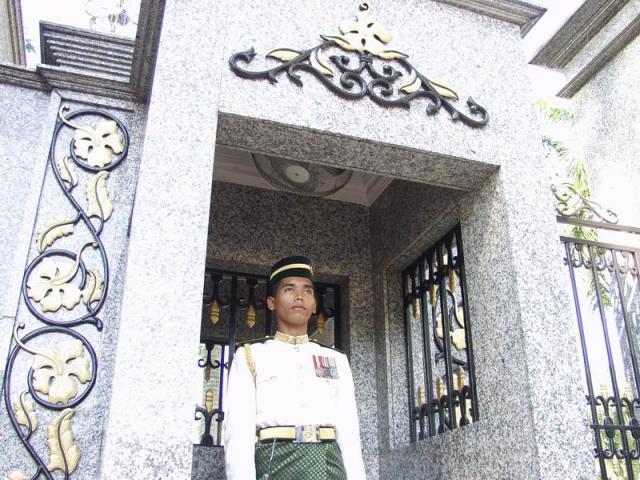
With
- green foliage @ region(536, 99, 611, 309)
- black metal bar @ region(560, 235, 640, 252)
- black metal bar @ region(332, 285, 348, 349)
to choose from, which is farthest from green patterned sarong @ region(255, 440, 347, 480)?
green foliage @ region(536, 99, 611, 309)

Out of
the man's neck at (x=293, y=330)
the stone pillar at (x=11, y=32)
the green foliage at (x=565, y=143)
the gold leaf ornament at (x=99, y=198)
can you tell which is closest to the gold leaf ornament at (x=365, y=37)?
the gold leaf ornament at (x=99, y=198)

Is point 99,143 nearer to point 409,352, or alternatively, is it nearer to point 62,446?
point 62,446

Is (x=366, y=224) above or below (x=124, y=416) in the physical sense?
above

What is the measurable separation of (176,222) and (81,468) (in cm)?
128

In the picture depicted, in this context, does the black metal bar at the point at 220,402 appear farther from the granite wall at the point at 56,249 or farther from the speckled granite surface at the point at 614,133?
the speckled granite surface at the point at 614,133

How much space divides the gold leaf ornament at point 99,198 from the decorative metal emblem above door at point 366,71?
1.03 metres

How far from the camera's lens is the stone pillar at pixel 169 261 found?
267 centimetres

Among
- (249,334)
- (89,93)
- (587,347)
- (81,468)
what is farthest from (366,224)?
(81,468)

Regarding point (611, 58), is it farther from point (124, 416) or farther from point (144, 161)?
point (124, 416)

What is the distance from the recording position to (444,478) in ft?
12.8

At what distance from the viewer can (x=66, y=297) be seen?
3469 millimetres

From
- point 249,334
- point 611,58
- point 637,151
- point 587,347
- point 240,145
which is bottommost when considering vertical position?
point 587,347

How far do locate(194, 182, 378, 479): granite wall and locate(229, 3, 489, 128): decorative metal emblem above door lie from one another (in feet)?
5.47

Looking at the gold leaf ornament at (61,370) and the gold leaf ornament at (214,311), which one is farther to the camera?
the gold leaf ornament at (214,311)
